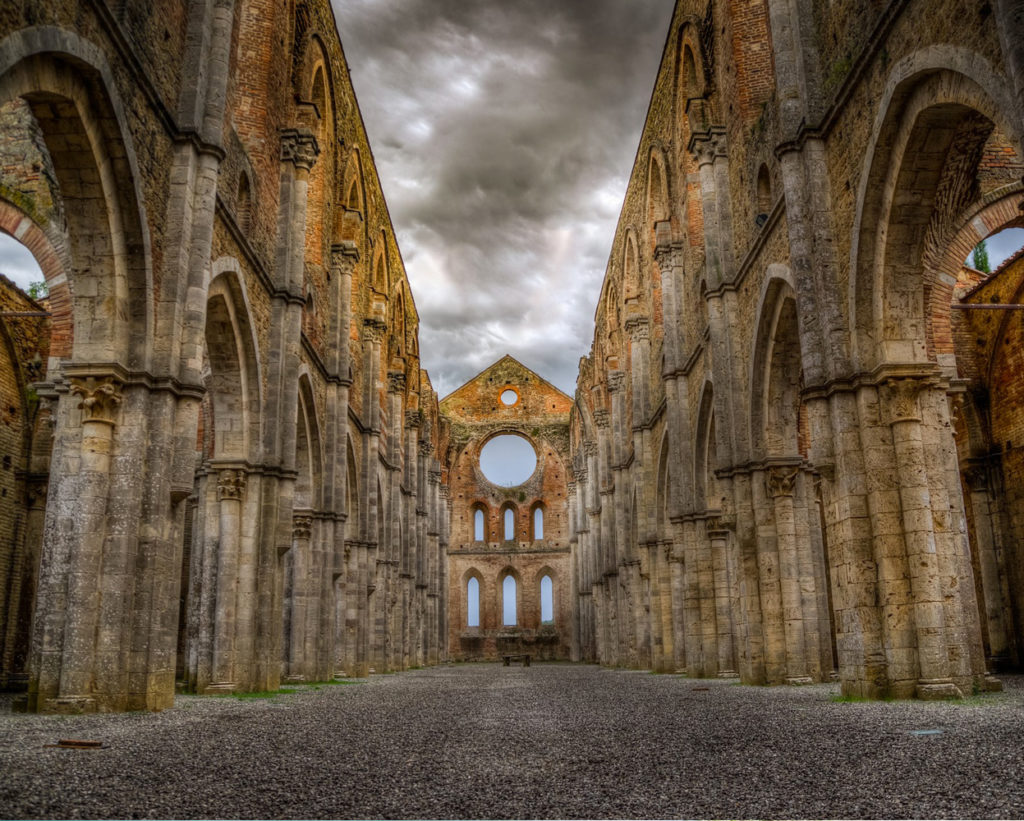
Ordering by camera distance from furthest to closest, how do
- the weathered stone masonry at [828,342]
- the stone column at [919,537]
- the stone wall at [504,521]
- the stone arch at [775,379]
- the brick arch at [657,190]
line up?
the stone wall at [504,521], the brick arch at [657,190], the stone arch at [775,379], the weathered stone masonry at [828,342], the stone column at [919,537]

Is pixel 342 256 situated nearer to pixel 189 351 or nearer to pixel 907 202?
pixel 189 351

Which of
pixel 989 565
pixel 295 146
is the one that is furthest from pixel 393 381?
pixel 989 565

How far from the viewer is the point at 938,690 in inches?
367

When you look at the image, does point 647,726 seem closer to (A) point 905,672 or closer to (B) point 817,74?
(A) point 905,672

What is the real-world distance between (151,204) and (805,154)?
831 centimetres

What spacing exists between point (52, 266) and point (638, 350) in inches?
706

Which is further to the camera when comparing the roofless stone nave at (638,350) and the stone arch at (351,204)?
the stone arch at (351,204)

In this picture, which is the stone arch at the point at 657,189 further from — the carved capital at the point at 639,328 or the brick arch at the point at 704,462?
the brick arch at the point at 704,462

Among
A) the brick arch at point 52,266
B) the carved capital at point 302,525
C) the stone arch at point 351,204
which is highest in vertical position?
the stone arch at point 351,204

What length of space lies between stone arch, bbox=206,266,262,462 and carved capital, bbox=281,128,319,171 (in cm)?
408

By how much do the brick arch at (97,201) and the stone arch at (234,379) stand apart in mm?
4032

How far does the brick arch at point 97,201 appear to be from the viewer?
28.6 feet

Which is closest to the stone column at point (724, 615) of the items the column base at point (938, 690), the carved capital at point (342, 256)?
the column base at point (938, 690)

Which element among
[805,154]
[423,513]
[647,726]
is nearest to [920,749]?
[647,726]
